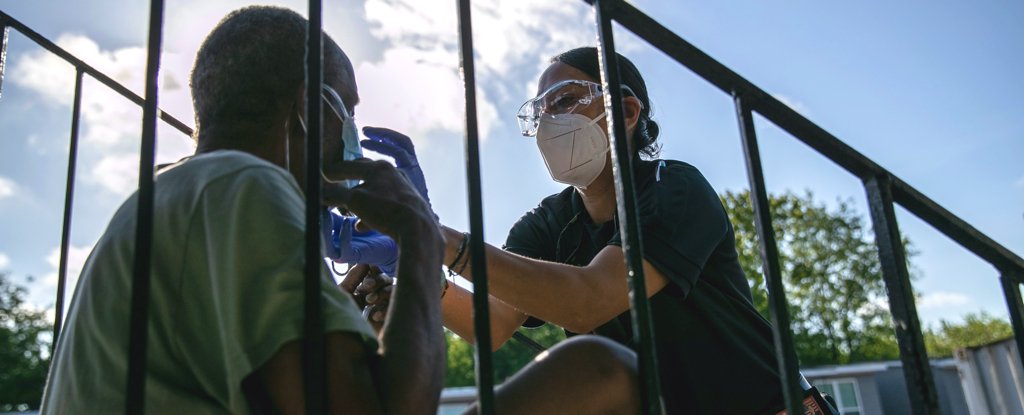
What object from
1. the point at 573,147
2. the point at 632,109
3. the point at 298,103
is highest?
the point at 632,109

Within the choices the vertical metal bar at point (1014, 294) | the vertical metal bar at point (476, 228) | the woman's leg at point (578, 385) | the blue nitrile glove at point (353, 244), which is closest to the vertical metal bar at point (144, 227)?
the vertical metal bar at point (476, 228)

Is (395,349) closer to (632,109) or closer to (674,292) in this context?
(674,292)

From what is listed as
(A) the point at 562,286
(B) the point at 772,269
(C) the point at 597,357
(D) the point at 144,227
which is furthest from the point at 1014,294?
(D) the point at 144,227

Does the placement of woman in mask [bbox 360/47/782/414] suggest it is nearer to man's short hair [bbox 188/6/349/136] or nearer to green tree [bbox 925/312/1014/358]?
man's short hair [bbox 188/6/349/136]

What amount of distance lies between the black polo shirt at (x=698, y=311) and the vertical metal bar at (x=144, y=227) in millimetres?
1442

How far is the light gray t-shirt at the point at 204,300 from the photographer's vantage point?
121 centimetres

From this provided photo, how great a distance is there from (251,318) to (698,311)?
159cm

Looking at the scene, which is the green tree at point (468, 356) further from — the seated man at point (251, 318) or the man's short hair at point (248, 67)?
the seated man at point (251, 318)

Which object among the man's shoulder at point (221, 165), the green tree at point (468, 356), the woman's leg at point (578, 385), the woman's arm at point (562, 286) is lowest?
the woman's leg at point (578, 385)

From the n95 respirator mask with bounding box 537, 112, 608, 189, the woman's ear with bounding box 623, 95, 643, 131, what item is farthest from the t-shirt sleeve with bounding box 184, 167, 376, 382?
the woman's ear with bounding box 623, 95, 643, 131

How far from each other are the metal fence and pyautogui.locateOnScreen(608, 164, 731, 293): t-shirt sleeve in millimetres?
711

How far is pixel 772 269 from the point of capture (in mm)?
1450

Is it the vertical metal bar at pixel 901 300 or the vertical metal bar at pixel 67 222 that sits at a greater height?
the vertical metal bar at pixel 67 222

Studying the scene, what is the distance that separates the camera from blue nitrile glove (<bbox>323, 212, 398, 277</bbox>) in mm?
2230
